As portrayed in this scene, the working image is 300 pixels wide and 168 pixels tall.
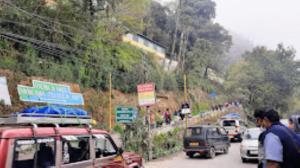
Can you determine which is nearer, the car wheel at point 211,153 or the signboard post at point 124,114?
the signboard post at point 124,114

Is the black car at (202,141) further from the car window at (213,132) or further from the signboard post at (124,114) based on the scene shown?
the signboard post at (124,114)

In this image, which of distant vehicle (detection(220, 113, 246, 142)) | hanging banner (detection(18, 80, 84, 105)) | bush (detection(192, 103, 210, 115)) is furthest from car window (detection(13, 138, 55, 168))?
bush (detection(192, 103, 210, 115))

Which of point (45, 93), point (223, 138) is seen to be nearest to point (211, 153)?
point (223, 138)

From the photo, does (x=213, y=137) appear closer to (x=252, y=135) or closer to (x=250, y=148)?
(x=252, y=135)

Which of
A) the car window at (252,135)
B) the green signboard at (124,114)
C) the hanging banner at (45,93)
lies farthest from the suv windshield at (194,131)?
the hanging banner at (45,93)

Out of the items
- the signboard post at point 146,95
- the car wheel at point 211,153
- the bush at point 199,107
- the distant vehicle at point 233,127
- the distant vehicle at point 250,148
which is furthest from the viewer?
the bush at point 199,107

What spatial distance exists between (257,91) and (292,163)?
46.7 m

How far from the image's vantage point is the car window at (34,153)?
4883mm

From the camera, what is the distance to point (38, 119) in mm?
5629

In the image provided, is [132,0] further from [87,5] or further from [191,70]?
[191,70]

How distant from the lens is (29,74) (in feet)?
71.7

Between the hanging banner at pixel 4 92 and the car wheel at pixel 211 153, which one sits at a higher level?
the hanging banner at pixel 4 92

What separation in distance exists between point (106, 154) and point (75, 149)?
1.23 meters

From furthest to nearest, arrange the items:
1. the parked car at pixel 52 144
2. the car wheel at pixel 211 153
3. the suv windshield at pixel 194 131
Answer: the suv windshield at pixel 194 131 < the car wheel at pixel 211 153 < the parked car at pixel 52 144
